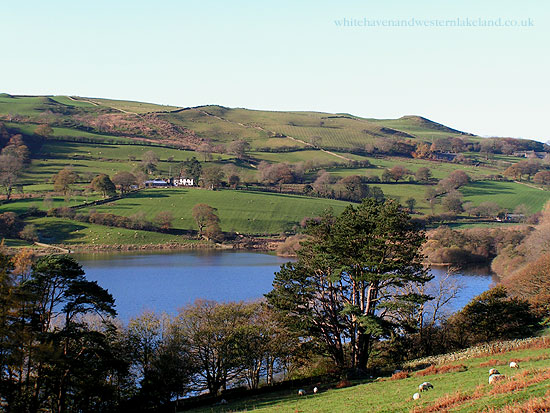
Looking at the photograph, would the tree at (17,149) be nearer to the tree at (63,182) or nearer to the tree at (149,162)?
the tree at (63,182)

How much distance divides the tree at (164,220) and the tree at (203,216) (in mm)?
5181

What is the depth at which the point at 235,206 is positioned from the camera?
402ft

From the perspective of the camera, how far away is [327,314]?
37688mm

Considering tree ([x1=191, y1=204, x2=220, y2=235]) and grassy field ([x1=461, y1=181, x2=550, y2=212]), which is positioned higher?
grassy field ([x1=461, y1=181, x2=550, y2=212])

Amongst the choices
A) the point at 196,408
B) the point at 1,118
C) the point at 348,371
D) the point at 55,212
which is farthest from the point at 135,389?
the point at 1,118

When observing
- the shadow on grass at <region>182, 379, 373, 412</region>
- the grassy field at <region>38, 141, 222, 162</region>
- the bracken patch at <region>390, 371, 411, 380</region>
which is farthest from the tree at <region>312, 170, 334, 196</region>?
the bracken patch at <region>390, 371, 411, 380</region>

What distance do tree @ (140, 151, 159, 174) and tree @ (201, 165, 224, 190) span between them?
16678mm

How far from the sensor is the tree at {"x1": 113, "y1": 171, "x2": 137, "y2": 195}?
125125 mm

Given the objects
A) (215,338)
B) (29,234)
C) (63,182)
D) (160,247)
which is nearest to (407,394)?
(215,338)

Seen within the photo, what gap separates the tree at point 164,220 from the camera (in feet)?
363

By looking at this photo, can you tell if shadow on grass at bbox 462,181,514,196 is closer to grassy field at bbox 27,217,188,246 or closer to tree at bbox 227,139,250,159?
tree at bbox 227,139,250,159

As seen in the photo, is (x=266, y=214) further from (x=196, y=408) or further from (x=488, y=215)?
(x=196, y=408)

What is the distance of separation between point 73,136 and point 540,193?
137 meters

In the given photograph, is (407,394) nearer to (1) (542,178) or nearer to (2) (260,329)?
(2) (260,329)
